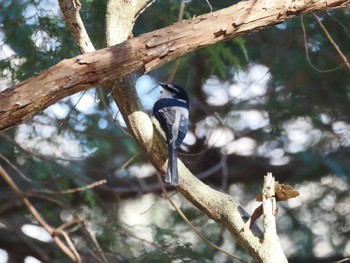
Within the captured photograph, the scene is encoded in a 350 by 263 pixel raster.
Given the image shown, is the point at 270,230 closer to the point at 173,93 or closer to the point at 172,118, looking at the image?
the point at 172,118

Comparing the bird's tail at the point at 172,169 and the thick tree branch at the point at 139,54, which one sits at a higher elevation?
the thick tree branch at the point at 139,54

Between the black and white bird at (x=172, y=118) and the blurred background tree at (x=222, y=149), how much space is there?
0.87m

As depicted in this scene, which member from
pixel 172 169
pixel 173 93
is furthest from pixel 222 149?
pixel 172 169

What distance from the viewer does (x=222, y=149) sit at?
4691 mm

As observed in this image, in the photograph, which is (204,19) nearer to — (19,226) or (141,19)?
(141,19)

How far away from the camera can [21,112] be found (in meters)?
2.43

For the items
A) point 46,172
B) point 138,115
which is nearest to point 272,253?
point 138,115

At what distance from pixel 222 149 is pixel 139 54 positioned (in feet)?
7.33

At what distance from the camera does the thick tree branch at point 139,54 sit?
242cm

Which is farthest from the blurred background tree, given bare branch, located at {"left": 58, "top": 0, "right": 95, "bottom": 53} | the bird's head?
bare branch, located at {"left": 58, "top": 0, "right": 95, "bottom": 53}

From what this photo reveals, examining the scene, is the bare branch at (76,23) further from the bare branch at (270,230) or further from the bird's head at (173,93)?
the bare branch at (270,230)

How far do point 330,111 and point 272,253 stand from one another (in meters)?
2.33

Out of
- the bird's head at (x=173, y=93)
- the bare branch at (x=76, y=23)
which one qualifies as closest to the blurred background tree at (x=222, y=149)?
the bird's head at (x=173, y=93)

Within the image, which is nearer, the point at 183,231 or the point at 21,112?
the point at 21,112
